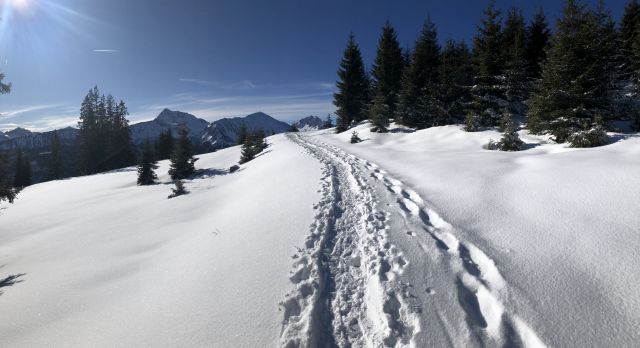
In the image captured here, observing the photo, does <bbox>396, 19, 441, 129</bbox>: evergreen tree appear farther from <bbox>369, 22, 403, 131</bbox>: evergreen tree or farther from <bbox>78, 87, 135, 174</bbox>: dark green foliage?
<bbox>78, 87, 135, 174</bbox>: dark green foliage

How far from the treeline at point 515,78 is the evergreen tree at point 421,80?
8cm

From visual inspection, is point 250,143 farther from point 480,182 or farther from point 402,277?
point 402,277

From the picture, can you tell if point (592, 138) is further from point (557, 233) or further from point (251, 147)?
point (251, 147)

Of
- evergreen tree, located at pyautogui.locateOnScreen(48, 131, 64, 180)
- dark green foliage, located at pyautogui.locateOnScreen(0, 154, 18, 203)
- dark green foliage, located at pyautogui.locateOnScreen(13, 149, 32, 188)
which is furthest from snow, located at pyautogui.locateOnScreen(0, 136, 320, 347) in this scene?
dark green foliage, located at pyautogui.locateOnScreen(13, 149, 32, 188)

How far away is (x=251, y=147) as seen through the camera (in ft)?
85.9

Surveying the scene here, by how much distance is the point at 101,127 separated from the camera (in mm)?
50094

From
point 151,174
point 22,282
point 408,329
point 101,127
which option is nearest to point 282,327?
point 408,329

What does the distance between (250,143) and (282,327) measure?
24.1 metres

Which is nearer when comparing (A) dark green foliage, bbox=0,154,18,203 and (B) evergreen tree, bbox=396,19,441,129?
(A) dark green foliage, bbox=0,154,18,203

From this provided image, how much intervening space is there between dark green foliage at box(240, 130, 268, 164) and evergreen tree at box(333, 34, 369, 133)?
39.1 feet

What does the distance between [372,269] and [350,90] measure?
34509mm

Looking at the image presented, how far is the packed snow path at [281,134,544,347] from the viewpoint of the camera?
130 inches

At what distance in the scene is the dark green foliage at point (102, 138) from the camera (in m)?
47.5

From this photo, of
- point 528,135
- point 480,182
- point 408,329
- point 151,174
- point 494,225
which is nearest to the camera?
point 408,329
